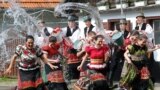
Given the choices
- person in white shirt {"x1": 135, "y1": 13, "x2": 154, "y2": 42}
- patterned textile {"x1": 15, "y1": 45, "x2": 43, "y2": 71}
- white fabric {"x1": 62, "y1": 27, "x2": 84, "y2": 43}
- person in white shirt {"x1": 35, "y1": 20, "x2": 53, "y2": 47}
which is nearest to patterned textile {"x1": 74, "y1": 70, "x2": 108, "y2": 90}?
patterned textile {"x1": 15, "y1": 45, "x2": 43, "y2": 71}

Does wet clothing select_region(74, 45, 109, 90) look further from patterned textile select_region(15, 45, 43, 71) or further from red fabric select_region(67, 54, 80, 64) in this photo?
red fabric select_region(67, 54, 80, 64)

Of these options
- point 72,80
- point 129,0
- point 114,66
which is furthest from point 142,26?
point 129,0

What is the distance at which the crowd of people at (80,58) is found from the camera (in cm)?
1250

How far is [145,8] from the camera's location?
22.8 m

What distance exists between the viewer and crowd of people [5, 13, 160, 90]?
12500 millimetres

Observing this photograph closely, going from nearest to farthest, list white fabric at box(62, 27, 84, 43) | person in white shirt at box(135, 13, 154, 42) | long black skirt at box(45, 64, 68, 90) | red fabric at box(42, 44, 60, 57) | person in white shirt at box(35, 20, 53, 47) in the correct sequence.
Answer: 1. red fabric at box(42, 44, 60, 57)
2. long black skirt at box(45, 64, 68, 90)
3. person in white shirt at box(35, 20, 53, 47)
4. person in white shirt at box(135, 13, 154, 42)
5. white fabric at box(62, 27, 84, 43)

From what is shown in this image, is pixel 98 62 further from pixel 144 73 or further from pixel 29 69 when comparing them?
pixel 29 69

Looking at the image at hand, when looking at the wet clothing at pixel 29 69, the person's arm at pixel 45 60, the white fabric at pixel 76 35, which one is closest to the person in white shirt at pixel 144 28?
the white fabric at pixel 76 35

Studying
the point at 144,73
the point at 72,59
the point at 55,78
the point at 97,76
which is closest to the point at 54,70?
the point at 55,78

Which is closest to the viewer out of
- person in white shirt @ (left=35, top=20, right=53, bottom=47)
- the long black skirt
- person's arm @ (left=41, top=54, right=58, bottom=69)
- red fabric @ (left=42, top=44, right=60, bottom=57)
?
person's arm @ (left=41, top=54, right=58, bottom=69)

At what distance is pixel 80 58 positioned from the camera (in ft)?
49.0

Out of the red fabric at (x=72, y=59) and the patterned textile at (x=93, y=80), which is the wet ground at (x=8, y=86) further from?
the patterned textile at (x=93, y=80)

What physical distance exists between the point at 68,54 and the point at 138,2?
31.5ft

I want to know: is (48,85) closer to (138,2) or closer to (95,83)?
(95,83)
